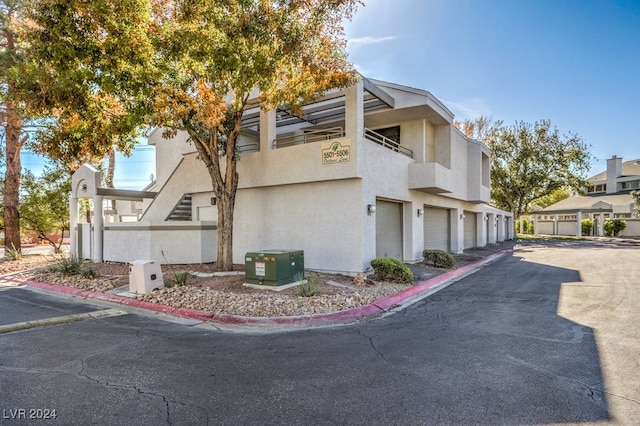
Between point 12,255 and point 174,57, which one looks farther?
point 12,255

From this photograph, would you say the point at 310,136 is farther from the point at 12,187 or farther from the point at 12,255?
the point at 12,255

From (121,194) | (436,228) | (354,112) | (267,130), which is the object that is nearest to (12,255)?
(121,194)

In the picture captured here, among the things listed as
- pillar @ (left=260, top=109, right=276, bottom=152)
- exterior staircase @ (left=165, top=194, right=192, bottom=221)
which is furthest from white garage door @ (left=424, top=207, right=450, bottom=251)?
exterior staircase @ (left=165, top=194, right=192, bottom=221)

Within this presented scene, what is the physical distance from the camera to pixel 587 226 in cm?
4256

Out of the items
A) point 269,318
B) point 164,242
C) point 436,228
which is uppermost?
point 436,228

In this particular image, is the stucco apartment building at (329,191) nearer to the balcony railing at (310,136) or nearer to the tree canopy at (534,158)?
the balcony railing at (310,136)

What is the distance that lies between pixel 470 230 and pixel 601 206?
25.5m

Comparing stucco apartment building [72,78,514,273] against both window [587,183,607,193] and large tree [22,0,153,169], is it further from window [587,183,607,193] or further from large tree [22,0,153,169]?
window [587,183,607,193]

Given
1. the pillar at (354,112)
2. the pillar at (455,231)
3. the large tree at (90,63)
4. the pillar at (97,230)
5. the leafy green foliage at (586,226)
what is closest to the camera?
the large tree at (90,63)

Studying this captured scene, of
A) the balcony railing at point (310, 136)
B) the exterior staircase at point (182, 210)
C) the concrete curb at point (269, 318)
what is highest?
the balcony railing at point (310, 136)

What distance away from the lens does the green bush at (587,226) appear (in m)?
42.4

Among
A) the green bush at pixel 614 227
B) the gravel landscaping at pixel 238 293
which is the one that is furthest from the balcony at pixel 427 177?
the green bush at pixel 614 227

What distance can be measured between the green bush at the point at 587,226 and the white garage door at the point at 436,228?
33.7 metres

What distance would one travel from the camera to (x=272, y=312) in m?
7.37
